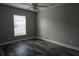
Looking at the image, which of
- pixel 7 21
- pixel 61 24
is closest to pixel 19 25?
pixel 7 21

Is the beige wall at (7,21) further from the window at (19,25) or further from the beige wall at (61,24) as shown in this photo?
the beige wall at (61,24)

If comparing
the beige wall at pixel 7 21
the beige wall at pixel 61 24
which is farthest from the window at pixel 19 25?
A: the beige wall at pixel 61 24

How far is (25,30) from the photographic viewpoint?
442cm

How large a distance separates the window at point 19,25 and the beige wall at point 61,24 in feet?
3.70

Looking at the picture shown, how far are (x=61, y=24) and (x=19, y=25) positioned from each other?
2.47 meters

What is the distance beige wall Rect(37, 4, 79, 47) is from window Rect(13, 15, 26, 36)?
113 centimetres

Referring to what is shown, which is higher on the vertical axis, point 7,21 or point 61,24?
point 7,21

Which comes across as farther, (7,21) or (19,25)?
(19,25)

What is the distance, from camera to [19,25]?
4.23 m

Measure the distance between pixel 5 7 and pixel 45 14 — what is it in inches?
88.4

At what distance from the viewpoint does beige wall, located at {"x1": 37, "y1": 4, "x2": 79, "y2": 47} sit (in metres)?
2.89

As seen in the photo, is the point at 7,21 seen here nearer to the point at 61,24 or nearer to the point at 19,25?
the point at 19,25

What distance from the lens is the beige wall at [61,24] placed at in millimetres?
2891

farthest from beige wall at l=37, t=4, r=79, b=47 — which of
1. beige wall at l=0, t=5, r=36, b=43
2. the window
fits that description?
beige wall at l=0, t=5, r=36, b=43
